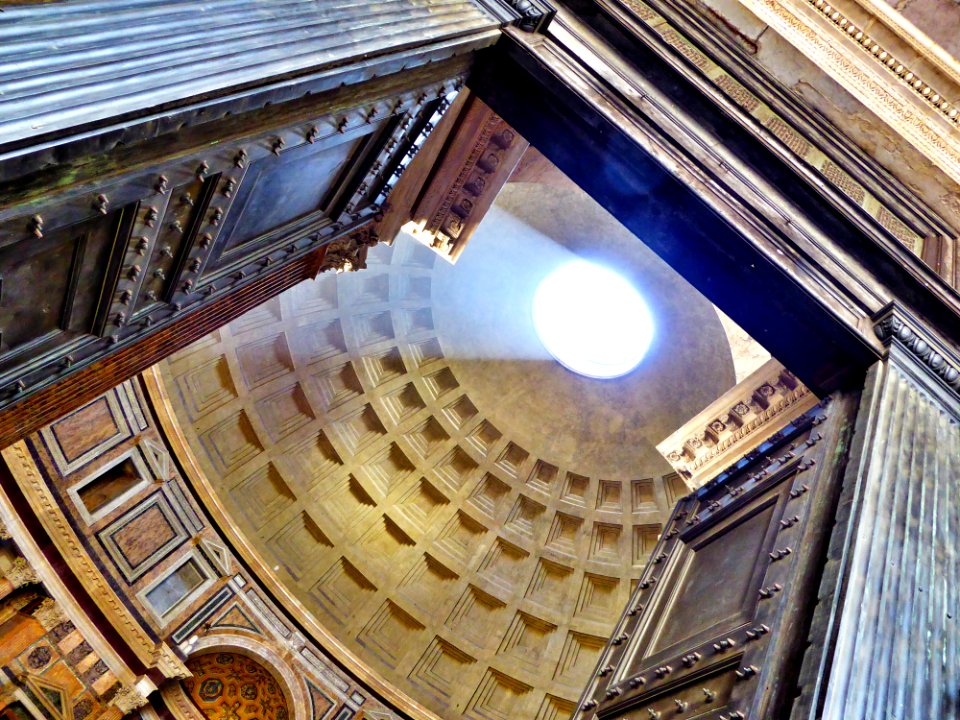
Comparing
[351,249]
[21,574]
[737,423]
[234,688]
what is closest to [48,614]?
[21,574]

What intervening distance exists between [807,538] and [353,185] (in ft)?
12.5

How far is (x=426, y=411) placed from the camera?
1381cm

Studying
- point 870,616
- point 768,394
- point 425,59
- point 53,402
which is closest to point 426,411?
point 768,394

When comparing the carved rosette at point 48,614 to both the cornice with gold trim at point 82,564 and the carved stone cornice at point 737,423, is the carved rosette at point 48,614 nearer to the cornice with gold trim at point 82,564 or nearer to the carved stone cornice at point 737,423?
the cornice with gold trim at point 82,564

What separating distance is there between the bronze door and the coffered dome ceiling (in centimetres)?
868

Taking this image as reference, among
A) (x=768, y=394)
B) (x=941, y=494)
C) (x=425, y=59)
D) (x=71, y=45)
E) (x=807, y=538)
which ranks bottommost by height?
(x=71, y=45)

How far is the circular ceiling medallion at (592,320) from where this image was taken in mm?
14547

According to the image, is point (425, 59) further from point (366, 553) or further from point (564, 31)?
point (366, 553)

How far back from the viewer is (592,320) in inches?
605

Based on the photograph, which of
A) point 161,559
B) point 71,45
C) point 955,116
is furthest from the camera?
point 161,559

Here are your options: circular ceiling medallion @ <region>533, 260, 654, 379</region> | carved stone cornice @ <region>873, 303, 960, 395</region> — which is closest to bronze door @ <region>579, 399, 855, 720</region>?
carved stone cornice @ <region>873, 303, 960, 395</region>

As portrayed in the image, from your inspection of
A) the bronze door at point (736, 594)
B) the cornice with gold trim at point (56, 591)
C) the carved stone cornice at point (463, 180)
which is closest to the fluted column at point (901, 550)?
the bronze door at point (736, 594)

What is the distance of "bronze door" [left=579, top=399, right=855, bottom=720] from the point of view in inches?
113

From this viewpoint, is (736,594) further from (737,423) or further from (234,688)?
(234,688)
